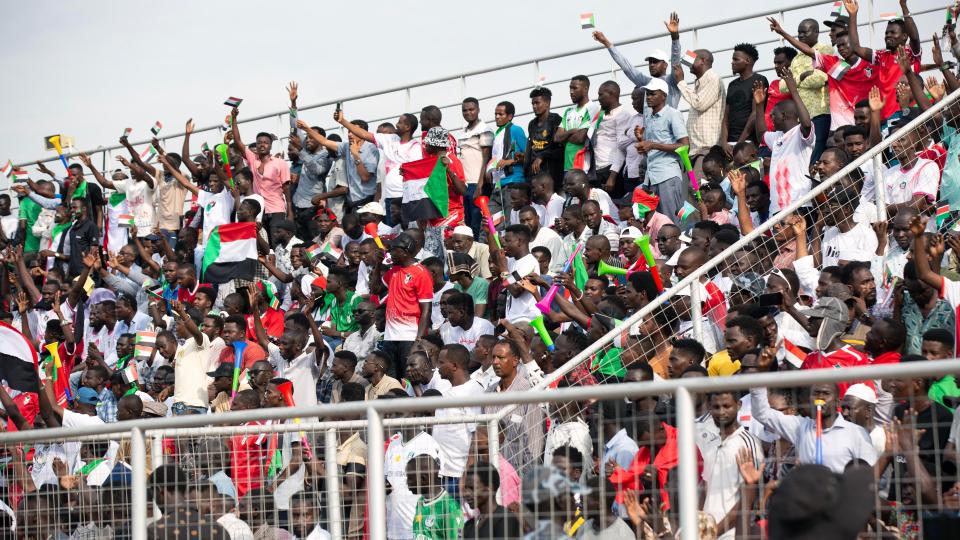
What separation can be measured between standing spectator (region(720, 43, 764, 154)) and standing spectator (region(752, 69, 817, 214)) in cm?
62

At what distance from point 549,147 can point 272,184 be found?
402 centimetres

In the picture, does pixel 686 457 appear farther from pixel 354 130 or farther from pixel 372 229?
pixel 354 130

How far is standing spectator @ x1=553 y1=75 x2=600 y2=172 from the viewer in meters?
14.8

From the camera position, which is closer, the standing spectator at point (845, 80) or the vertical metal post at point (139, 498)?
the vertical metal post at point (139, 498)

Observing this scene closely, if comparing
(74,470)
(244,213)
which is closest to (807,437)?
(74,470)

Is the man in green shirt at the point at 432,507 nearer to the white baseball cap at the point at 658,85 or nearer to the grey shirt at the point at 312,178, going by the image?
the white baseball cap at the point at 658,85

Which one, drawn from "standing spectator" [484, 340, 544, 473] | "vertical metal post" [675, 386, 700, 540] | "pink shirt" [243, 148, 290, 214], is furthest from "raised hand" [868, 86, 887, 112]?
"pink shirt" [243, 148, 290, 214]

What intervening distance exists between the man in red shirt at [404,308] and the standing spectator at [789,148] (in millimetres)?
3262

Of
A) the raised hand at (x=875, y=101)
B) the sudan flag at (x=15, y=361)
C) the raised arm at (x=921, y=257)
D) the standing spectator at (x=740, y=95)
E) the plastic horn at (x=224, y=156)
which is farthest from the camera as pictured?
the plastic horn at (x=224, y=156)

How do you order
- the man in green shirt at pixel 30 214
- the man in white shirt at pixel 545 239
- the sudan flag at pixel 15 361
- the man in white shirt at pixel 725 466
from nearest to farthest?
the man in white shirt at pixel 725 466 < the sudan flag at pixel 15 361 < the man in white shirt at pixel 545 239 < the man in green shirt at pixel 30 214

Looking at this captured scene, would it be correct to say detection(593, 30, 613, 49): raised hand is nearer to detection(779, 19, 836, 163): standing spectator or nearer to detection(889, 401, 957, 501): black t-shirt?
detection(779, 19, 836, 163): standing spectator

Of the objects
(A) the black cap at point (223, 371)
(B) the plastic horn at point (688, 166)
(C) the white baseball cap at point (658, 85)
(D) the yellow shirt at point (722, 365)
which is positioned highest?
(C) the white baseball cap at point (658, 85)

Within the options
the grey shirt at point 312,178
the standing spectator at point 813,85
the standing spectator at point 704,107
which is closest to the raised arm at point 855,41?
the standing spectator at point 813,85

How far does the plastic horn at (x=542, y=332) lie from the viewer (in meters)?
11.4
